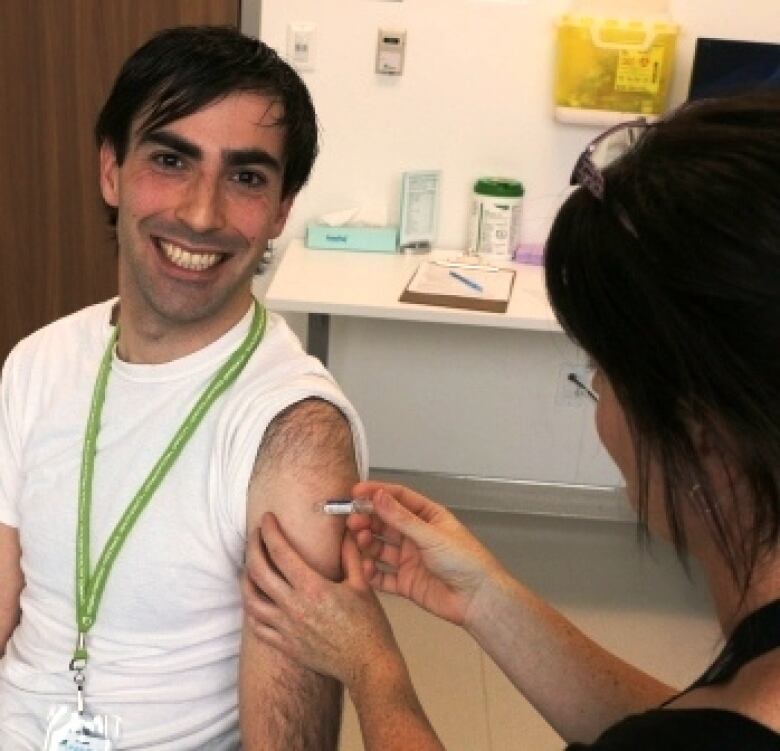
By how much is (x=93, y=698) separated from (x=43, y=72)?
2466 mm

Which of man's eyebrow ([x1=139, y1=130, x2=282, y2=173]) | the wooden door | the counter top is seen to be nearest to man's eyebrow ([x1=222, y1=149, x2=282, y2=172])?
man's eyebrow ([x1=139, y1=130, x2=282, y2=173])

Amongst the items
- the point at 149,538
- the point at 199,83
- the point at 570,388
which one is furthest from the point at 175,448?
the point at 570,388

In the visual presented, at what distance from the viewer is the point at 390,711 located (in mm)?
1241

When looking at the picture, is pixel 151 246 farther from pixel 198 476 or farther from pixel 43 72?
pixel 43 72

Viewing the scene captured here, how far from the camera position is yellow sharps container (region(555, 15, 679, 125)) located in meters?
2.99

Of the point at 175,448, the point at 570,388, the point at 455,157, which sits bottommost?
the point at 570,388

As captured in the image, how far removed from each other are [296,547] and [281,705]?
0.59 feet

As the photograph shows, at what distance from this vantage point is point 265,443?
1.34 metres

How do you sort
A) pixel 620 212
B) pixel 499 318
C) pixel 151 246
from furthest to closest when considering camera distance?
pixel 499 318 < pixel 151 246 < pixel 620 212

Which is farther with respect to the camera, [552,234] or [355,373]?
[355,373]

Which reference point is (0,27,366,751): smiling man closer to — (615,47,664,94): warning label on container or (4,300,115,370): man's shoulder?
(4,300,115,370): man's shoulder

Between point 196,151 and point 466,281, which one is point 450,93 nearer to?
point 466,281

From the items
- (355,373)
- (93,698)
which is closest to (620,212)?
(93,698)

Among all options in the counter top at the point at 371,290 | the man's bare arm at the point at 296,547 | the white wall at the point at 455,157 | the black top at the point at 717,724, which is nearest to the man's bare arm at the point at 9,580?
the man's bare arm at the point at 296,547
